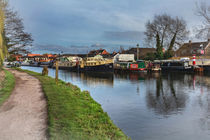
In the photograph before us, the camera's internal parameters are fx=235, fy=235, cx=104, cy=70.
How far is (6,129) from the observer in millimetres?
6691

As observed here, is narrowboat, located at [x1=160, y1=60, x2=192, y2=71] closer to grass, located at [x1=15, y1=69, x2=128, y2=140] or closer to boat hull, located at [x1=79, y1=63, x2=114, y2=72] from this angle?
boat hull, located at [x1=79, y1=63, x2=114, y2=72]

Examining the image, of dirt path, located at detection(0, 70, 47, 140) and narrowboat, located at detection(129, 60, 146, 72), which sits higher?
narrowboat, located at detection(129, 60, 146, 72)

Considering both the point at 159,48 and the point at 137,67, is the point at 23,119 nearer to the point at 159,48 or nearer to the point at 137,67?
the point at 137,67

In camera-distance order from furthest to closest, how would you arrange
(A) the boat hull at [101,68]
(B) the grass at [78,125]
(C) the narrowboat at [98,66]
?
(C) the narrowboat at [98,66] < (A) the boat hull at [101,68] < (B) the grass at [78,125]

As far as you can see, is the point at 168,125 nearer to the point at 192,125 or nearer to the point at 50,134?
the point at 192,125

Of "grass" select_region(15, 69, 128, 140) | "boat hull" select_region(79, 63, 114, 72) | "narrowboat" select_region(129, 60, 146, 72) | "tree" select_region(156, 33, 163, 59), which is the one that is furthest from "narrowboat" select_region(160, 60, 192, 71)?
"grass" select_region(15, 69, 128, 140)

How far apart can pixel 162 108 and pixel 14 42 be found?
97.7 feet

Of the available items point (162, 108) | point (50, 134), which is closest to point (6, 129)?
point (50, 134)

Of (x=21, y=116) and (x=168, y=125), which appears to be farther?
(x=168, y=125)

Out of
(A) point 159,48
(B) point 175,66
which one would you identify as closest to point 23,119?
(B) point 175,66

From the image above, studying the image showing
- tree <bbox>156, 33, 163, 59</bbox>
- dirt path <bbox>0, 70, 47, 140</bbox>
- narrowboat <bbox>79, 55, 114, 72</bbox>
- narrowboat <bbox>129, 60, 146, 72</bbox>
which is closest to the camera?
dirt path <bbox>0, 70, 47, 140</bbox>

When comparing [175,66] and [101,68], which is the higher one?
[175,66]

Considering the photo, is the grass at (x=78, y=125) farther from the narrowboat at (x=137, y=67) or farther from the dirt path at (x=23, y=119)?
the narrowboat at (x=137, y=67)

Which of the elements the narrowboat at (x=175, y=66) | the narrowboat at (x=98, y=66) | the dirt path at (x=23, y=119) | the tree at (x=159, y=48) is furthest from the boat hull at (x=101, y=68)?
the dirt path at (x=23, y=119)
